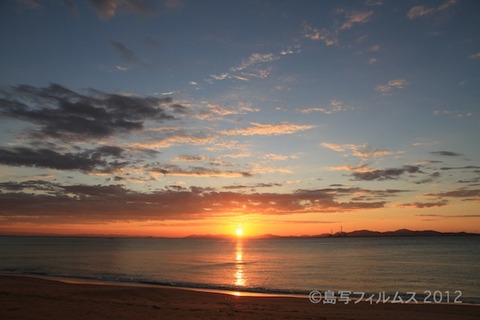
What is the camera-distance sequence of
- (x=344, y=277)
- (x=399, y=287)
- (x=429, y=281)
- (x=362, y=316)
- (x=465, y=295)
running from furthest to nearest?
1. (x=344, y=277)
2. (x=429, y=281)
3. (x=399, y=287)
4. (x=465, y=295)
5. (x=362, y=316)

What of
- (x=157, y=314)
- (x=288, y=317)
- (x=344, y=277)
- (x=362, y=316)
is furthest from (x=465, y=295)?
(x=157, y=314)

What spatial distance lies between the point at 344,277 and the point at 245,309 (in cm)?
2928

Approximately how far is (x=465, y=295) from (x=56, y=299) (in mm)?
34049

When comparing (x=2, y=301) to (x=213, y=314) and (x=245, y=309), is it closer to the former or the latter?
(x=213, y=314)

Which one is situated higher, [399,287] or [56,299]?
[56,299]

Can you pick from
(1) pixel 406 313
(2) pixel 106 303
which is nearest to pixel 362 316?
(1) pixel 406 313

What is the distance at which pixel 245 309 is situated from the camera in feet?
66.6

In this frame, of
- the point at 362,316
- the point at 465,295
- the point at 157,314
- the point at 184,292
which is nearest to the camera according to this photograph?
the point at 157,314

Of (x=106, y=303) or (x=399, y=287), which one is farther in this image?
(x=399, y=287)

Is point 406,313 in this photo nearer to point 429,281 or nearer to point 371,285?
point 371,285

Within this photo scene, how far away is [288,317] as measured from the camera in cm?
1780

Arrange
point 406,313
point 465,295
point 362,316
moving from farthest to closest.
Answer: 1. point 465,295
2. point 406,313
3. point 362,316

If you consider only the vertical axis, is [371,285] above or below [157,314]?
below

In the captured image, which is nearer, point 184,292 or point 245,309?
point 245,309
